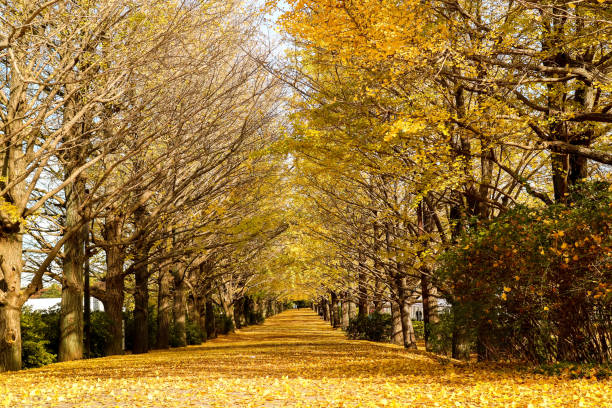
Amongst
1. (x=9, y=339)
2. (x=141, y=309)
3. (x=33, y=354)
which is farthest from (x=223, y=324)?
(x=9, y=339)

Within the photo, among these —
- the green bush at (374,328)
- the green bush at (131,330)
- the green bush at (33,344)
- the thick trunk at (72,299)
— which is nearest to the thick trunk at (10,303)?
the green bush at (33,344)

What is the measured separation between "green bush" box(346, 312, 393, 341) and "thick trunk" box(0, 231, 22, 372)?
15.0 metres

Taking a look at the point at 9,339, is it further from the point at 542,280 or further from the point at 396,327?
the point at 396,327

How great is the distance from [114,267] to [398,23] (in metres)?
11.7

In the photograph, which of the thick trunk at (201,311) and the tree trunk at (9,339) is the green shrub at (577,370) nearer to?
the tree trunk at (9,339)

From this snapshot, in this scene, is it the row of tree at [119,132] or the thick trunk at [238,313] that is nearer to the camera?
the row of tree at [119,132]

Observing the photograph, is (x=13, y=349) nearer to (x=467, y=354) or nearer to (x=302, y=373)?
(x=302, y=373)

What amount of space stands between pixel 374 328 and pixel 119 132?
15192 millimetres

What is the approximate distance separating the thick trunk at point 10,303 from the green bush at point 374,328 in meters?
15.0

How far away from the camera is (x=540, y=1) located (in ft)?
25.6

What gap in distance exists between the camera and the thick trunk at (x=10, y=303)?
10758 millimetres

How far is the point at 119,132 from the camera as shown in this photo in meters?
11.2

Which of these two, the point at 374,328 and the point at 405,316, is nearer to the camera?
the point at 405,316

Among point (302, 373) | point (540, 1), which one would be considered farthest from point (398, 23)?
point (302, 373)
